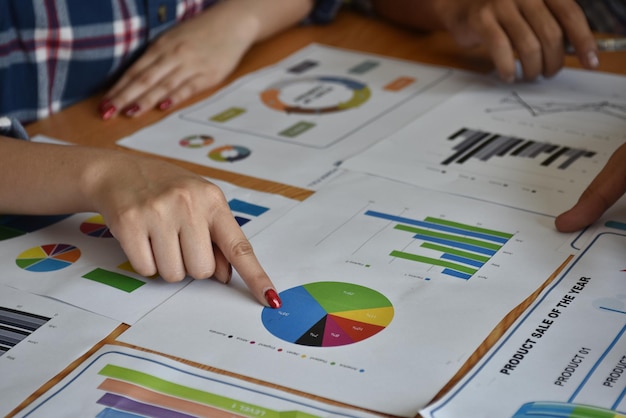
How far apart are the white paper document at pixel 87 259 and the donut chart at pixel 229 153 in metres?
0.07

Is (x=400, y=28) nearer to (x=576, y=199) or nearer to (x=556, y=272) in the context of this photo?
(x=576, y=199)

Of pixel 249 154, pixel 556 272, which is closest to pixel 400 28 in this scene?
pixel 249 154

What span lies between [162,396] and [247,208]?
291 mm

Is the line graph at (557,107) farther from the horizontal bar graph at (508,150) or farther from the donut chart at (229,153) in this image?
the donut chart at (229,153)

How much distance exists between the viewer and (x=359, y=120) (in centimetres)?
104

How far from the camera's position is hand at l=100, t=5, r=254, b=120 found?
1085 millimetres

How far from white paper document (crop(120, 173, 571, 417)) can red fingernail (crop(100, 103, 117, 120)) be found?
0.33 metres

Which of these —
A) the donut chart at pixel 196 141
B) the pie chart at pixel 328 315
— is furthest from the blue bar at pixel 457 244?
the donut chart at pixel 196 141

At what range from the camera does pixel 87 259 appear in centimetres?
77

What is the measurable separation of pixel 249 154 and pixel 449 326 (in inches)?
15.2

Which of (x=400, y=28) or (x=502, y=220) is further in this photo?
(x=400, y=28)

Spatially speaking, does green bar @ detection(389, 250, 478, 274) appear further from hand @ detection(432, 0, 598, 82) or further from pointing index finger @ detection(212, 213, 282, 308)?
hand @ detection(432, 0, 598, 82)

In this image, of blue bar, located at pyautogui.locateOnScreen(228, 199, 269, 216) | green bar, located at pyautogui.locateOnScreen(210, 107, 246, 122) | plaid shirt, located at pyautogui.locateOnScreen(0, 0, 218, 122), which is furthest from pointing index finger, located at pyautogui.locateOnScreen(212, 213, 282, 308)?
plaid shirt, located at pyautogui.locateOnScreen(0, 0, 218, 122)

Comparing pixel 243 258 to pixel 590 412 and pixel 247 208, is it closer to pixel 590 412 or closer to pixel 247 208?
pixel 247 208
